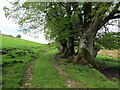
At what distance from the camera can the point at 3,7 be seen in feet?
49.5

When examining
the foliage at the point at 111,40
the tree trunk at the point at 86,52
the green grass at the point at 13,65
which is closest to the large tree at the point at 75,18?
the tree trunk at the point at 86,52

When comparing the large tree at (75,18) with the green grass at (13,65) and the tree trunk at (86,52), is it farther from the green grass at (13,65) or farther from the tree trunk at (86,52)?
the green grass at (13,65)

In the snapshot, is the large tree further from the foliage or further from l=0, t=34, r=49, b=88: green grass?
l=0, t=34, r=49, b=88: green grass

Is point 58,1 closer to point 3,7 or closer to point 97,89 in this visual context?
point 3,7

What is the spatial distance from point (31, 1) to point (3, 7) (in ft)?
17.6

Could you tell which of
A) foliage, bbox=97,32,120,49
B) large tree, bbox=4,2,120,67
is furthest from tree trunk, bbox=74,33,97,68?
foliage, bbox=97,32,120,49

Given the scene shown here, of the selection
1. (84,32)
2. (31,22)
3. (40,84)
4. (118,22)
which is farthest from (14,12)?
(118,22)

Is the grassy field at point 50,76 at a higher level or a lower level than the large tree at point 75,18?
lower

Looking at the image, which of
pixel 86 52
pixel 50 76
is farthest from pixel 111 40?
pixel 50 76

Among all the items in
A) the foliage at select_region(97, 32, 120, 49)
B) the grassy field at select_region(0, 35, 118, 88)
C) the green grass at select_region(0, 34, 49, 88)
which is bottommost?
the grassy field at select_region(0, 35, 118, 88)

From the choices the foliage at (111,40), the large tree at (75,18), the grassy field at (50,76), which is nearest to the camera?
the grassy field at (50,76)

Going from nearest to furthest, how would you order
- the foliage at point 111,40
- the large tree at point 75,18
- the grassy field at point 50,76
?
1. the grassy field at point 50,76
2. the large tree at point 75,18
3. the foliage at point 111,40

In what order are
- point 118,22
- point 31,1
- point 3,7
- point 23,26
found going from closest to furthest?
point 31,1, point 3,7, point 118,22, point 23,26

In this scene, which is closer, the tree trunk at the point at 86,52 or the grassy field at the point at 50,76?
the grassy field at the point at 50,76
